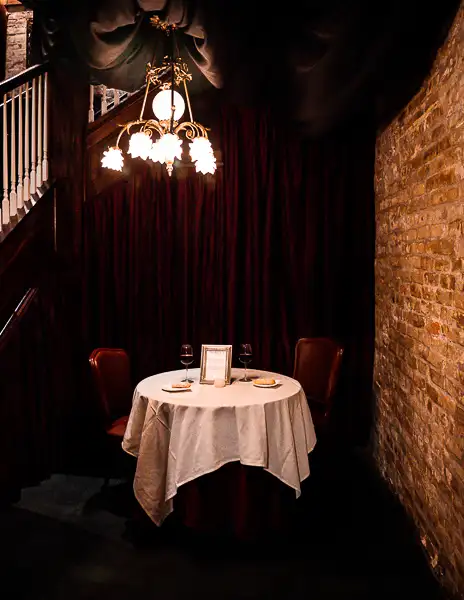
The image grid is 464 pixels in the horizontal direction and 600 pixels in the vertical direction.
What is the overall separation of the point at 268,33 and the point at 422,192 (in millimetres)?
1148

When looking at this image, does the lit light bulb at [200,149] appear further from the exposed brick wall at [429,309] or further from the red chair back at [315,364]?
the red chair back at [315,364]

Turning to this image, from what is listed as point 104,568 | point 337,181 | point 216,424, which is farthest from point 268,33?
point 104,568

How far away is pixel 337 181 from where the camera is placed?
174 inches

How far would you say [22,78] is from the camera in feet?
11.6

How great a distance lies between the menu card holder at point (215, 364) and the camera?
3.44m

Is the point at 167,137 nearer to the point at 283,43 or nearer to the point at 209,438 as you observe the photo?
the point at 283,43

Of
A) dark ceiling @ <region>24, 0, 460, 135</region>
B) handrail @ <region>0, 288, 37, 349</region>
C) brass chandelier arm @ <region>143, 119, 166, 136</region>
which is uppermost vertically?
dark ceiling @ <region>24, 0, 460, 135</region>

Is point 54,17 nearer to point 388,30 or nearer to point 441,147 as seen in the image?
point 388,30

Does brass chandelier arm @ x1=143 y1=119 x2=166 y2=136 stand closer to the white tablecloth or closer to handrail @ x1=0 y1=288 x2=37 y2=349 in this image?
handrail @ x1=0 y1=288 x2=37 y2=349

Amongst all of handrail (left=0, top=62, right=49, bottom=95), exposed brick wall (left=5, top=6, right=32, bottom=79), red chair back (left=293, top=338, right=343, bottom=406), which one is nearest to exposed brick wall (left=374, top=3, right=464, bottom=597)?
red chair back (left=293, top=338, right=343, bottom=406)

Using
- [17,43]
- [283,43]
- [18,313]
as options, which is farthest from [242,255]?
[17,43]

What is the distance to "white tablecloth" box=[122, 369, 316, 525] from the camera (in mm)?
2934

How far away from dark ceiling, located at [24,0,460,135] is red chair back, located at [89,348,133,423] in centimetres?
183

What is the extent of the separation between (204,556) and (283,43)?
2666 millimetres
